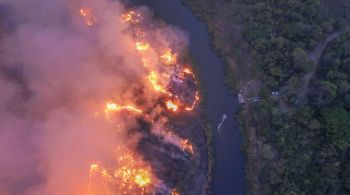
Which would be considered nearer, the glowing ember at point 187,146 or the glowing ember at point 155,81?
the glowing ember at point 187,146

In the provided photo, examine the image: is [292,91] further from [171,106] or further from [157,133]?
[157,133]

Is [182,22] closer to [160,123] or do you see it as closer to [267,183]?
[160,123]

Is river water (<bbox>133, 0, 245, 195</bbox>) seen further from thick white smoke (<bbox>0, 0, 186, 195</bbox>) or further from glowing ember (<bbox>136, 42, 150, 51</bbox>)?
glowing ember (<bbox>136, 42, 150, 51</bbox>)

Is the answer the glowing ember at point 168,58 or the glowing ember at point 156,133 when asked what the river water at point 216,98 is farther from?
the glowing ember at point 168,58

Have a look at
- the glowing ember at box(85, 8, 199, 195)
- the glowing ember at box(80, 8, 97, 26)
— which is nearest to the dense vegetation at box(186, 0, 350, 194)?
the glowing ember at box(85, 8, 199, 195)

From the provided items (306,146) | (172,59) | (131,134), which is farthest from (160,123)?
(306,146)

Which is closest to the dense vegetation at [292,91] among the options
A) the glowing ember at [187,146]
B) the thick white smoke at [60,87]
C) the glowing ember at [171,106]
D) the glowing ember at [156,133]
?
the glowing ember at [187,146]
